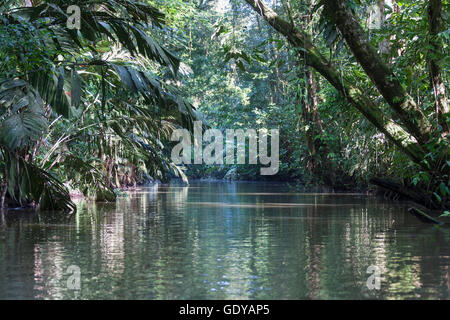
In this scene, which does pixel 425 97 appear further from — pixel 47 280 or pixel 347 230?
pixel 47 280

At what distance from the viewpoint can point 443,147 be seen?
1026 cm

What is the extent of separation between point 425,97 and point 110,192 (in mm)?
7946

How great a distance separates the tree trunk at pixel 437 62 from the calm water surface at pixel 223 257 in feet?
6.59

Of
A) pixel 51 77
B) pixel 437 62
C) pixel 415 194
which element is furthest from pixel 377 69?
pixel 51 77

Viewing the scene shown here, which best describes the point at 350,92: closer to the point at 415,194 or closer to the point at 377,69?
the point at 377,69

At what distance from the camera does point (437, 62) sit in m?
10.6

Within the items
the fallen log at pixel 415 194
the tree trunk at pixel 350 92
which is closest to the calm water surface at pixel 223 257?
the tree trunk at pixel 350 92

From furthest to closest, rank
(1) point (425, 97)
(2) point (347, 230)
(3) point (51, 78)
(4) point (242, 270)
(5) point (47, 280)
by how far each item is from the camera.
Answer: (1) point (425, 97) < (3) point (51, 78) < (2) point (347, 230) < (4) point (242, 270) < (5) point (47, 280)

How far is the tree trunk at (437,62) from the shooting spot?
10.4 m

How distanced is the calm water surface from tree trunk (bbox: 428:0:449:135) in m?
2.01

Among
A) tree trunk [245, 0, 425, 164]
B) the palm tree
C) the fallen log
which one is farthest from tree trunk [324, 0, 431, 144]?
the palm tree

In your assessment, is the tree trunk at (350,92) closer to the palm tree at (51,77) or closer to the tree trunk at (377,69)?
the tree trunk at (377,69)
